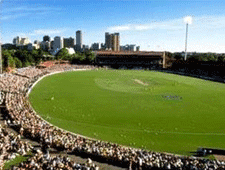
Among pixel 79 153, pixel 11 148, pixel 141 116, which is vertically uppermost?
pixel 11 148

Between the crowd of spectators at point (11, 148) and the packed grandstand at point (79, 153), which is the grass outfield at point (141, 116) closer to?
the packed grandstand at point (79, 153)

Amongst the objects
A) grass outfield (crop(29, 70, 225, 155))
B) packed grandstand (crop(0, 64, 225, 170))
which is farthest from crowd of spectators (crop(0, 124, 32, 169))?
grass outfield (crop(29, 70, 225, 155))

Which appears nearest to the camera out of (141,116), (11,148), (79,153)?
(11,148)

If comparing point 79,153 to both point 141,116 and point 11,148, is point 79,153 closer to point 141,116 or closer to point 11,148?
A: point 11,148

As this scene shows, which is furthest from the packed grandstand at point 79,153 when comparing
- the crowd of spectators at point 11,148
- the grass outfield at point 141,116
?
the grass outfield at point 141,116

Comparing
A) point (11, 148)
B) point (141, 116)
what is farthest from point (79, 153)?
point (141, 116)

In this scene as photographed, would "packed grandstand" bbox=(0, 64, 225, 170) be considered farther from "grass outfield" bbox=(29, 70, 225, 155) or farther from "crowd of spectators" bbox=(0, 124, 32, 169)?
"grass outfield" bbox=(29, 70, 225, 155)

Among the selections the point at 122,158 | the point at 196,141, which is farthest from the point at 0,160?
the point at 196,141

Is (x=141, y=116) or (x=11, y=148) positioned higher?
(x=11, y=148)
